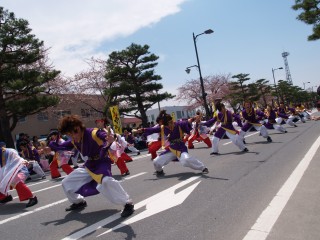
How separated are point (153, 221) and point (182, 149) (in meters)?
3.79

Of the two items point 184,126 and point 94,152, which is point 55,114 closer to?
point 184,126

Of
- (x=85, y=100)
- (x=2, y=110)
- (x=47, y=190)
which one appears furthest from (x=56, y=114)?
(x=47, y=190)

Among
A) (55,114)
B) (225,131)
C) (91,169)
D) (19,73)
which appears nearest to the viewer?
(91,169)

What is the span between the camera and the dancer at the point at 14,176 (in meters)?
7.21

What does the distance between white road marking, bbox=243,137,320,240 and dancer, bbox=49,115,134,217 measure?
1.96m

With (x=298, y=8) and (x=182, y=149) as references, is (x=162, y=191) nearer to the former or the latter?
(x=182, y=149)

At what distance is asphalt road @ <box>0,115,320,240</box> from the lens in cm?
451

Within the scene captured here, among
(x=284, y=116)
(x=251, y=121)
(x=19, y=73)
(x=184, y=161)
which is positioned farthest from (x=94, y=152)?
(x=284, y=116)

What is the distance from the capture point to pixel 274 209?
16.8 ft

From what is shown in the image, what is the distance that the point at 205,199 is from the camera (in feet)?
19.9

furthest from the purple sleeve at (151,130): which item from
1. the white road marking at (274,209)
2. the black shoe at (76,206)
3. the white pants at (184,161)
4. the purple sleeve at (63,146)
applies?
the white road marking at (274,209)

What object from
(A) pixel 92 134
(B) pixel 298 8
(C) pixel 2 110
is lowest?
(A) pixel 92 134

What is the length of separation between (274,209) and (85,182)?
9.84 ft

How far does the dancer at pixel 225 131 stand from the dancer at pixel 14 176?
264 inches
